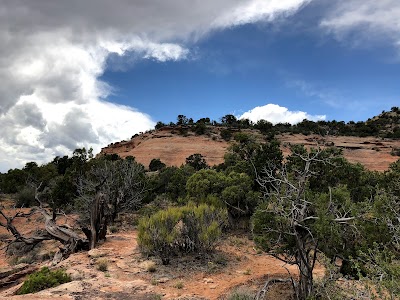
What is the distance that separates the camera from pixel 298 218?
24.8ft

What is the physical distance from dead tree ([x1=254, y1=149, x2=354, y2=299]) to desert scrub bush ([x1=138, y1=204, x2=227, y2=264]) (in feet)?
15.0

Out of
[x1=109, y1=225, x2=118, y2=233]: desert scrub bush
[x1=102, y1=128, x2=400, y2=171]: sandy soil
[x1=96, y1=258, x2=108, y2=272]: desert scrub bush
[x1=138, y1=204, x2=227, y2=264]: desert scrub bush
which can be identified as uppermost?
[x1=102, y1=128, x2=400, y2=171]: sandy soil

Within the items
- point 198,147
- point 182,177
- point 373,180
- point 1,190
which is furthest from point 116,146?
point 373,180

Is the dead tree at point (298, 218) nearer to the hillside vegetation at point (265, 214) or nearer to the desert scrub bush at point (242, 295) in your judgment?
the hillside vegetation at point (265, 214)

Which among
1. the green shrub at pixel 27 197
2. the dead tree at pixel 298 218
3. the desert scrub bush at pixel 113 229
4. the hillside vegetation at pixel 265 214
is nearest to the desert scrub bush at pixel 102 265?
the hillside vegetation at pixel 265 214

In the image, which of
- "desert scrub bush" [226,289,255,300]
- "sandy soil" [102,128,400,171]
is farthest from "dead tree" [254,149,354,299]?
"sandy soil" [102,128,400,171]

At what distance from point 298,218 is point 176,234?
7362mm

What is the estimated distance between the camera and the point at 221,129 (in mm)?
67750

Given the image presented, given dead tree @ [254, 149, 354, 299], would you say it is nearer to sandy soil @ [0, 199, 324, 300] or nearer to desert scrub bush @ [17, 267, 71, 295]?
sandy soil @ [0, 199, 324, 300]

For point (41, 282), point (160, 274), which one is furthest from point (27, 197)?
point (160, 274)

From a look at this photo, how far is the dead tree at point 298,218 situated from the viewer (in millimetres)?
7301

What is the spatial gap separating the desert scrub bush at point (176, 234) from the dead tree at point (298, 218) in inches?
179

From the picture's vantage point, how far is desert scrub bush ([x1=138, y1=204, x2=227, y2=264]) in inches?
537

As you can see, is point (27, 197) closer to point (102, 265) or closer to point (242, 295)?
point (102, 265)
